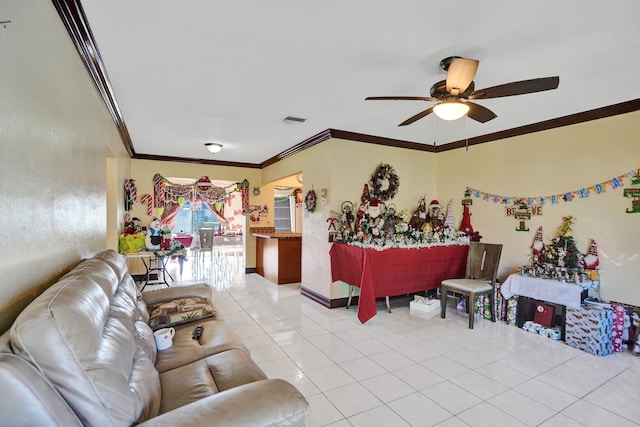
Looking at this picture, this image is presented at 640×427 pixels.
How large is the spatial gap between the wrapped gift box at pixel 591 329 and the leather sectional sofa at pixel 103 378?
3203mm

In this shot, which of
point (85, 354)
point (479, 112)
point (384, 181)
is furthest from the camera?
point (384, 181)

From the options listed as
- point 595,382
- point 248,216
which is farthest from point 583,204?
point 248,216

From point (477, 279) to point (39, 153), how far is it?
4.38 meters

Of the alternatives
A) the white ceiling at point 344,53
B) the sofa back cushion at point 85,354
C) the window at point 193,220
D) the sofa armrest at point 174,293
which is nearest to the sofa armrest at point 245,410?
the sofa back cushion at point 85,354

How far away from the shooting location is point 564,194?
12.2 feet

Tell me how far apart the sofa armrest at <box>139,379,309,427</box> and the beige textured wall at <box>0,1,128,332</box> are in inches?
28.1

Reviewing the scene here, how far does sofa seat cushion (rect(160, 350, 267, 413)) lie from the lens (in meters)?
1.40

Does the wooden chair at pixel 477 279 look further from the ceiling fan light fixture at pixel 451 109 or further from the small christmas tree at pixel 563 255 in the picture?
the ceiling fan light fixture at pixel 451 109

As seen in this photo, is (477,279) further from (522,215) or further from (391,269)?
(391,269)

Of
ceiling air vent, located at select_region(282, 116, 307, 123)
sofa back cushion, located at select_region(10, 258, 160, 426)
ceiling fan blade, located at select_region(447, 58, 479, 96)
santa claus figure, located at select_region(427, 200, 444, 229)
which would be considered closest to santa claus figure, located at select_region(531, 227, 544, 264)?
santa claus figure, located at select_region(427, 200, 444, 229)

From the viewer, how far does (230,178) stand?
6.68 meters

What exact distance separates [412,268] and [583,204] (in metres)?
2.04

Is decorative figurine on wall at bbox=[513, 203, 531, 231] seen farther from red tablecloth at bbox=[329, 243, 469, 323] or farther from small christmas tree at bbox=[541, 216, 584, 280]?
red tablecloth at bbox=[329, 243, 469, 323]

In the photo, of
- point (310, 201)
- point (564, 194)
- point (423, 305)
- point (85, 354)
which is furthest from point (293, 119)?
point (564, 194)
